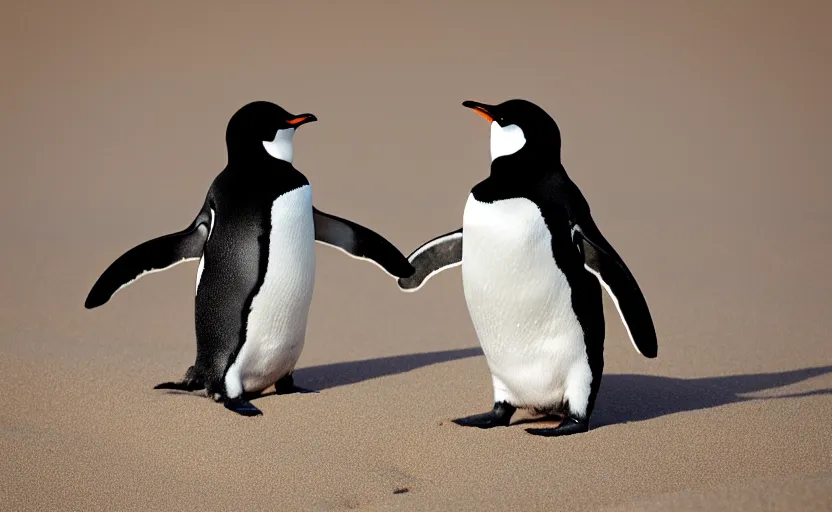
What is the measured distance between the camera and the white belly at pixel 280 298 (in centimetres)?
478

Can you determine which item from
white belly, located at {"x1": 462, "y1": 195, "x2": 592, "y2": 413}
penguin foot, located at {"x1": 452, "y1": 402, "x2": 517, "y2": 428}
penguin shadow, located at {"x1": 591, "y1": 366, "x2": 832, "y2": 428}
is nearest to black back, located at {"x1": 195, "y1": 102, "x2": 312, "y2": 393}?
white belly, located at {"x1": 462, "y1": 195, "x2": 592, "y2": 413}

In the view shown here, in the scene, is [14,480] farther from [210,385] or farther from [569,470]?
[569,470]

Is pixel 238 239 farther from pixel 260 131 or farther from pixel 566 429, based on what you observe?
pixel 566 429

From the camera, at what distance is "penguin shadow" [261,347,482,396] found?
5414 mm

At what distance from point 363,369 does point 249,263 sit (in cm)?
121

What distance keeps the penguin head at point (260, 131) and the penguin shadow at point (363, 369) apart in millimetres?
1088

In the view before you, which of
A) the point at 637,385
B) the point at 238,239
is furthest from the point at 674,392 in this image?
the point at 238,239

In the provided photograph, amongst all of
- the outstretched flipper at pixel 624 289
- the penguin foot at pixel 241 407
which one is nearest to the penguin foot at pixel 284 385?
the penguin foot at pixel 241 407

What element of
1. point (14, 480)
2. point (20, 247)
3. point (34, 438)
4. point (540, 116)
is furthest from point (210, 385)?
point (20, 247)

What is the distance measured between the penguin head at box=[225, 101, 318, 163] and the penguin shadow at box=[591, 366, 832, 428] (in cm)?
178

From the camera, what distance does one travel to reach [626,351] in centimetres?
624

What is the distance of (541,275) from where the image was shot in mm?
4309

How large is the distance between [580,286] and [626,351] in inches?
78.4

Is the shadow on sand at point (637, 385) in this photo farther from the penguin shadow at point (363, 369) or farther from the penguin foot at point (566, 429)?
the penguin foot at point (566, 429)
